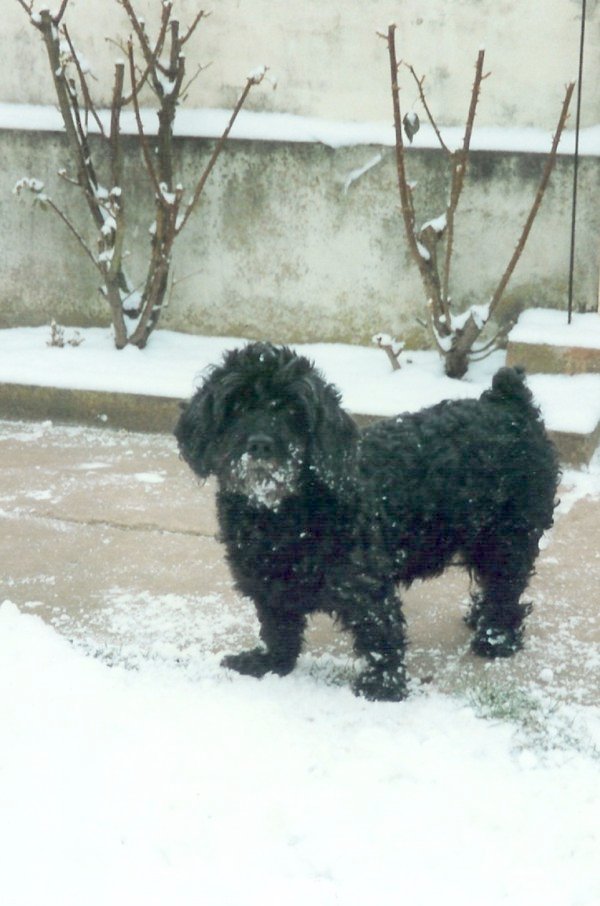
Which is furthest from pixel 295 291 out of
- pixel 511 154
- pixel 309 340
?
pixel 511 154

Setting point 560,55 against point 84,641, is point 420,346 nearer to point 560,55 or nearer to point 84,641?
point 560,55

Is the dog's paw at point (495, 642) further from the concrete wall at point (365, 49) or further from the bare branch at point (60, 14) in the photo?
the bare branch at point (60, 14)

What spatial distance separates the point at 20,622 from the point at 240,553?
1038mm

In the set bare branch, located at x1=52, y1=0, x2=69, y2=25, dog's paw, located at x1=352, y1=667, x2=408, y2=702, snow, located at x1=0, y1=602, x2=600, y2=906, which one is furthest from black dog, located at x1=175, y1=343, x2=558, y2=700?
bare branch, located at x1=52, y1=0, x2=69, y2=25

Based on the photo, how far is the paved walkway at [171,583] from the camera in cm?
383

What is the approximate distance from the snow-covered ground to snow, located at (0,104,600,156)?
3.82 meters

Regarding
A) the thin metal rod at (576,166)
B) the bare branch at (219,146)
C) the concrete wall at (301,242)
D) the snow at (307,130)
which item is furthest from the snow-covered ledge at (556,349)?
the bare branch at (219,146)

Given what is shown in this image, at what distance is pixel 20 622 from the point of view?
400 centimetres

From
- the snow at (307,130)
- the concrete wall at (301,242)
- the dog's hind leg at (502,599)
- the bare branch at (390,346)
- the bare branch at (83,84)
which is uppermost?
the bare branch at (83,84)

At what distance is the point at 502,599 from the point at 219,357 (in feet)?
11.0

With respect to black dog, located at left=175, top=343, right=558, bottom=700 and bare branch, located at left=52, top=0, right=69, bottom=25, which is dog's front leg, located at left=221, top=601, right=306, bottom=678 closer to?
black dog, located at left=175, top=343, right=558, bottom=700

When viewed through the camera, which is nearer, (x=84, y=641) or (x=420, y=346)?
(x=84, y=641)

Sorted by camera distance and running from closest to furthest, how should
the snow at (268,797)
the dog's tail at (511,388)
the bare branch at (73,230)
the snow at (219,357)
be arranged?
the snow at (268,797), the dog's tail at (511,388), the snow at (219,357), the bare branch at (73,230)

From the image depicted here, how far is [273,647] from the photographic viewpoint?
370 centimetres
